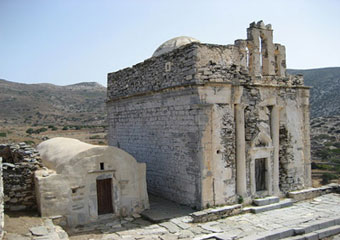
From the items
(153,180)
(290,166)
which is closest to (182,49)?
(153,180)

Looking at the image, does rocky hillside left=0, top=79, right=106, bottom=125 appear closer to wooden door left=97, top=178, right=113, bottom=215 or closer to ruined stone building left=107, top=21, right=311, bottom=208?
ruined stone building left=107, top=21, right=311, bottom=208

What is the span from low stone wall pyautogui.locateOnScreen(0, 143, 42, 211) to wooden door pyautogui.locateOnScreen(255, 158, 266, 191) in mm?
7187

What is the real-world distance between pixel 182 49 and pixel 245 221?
18.4 feet

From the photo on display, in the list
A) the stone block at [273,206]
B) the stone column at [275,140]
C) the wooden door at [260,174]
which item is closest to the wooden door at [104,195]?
the stone block at [273,206]

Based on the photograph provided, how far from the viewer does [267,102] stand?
11086mm

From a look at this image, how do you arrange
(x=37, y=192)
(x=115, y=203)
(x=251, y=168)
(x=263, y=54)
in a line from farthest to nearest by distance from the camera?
(x=263, y=54), (x=251, y=168), (x=115, y=203), (x=37, y=192)

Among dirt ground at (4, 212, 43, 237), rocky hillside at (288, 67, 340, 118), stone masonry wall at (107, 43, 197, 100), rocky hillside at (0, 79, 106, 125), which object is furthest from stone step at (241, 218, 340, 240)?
rocky hillside at (0, 79, 106, 125)

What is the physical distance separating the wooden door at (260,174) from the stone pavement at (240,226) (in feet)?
3.54

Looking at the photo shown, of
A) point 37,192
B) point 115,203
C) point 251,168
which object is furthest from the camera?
point 251,168

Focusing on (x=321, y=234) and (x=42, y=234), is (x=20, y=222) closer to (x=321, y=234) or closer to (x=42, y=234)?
(x=42, y=234)

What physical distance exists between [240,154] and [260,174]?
61.5 inches

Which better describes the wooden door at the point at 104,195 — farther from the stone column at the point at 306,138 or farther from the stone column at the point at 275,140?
the stone column at the point at 306,138

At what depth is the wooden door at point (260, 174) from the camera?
1095cm

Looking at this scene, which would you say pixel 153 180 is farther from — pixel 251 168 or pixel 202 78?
pixel 202 78
